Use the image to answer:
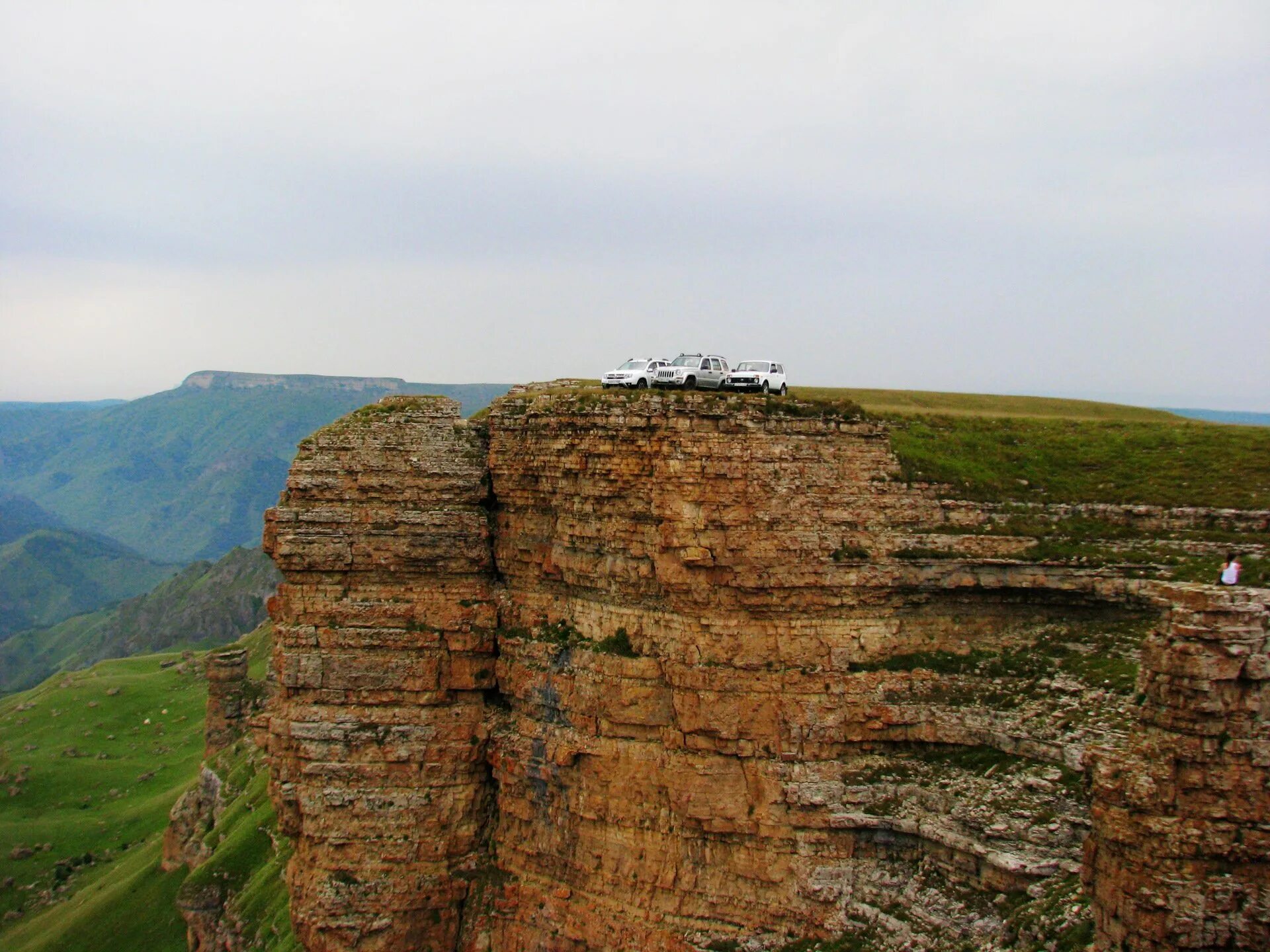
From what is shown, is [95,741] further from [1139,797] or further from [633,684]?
[1139,797]

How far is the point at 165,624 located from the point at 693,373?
5501 inches

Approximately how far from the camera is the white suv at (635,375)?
3466cm

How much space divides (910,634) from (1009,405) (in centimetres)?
2276

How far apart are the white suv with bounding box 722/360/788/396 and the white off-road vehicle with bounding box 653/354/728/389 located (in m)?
0.43

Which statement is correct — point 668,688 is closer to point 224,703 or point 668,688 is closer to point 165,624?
point 224,703

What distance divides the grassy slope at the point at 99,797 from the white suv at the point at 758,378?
40721 mm

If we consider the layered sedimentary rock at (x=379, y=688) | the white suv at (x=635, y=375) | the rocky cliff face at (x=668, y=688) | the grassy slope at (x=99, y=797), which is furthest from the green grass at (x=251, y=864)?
the white suv at (x=635, y=375)

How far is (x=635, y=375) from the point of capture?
34.8 m

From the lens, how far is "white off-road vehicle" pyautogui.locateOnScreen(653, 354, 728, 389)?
115 ft

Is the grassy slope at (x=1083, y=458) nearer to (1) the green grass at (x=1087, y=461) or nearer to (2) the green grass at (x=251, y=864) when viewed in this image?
(1) the green grass at (x=1087, y=461)

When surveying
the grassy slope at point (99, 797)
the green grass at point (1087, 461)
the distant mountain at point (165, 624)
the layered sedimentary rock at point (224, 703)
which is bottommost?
the distant mountain at point (165, 624)

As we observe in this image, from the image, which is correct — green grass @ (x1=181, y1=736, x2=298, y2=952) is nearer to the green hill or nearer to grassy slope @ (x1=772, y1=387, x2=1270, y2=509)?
the green hill

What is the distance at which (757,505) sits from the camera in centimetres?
2897

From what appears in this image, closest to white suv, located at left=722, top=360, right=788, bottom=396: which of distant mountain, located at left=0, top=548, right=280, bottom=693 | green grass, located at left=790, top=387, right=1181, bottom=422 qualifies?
green grass, located at left=790, top=387, right=1181, bottom=422
